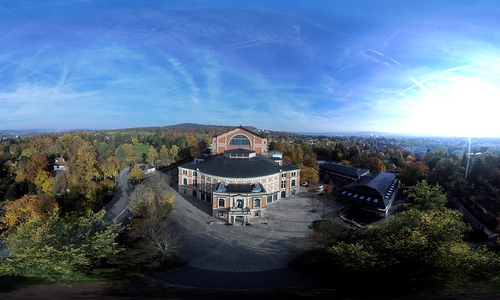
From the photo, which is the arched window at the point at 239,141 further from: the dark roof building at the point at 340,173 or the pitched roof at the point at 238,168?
the dark roof building at the point at 340,173

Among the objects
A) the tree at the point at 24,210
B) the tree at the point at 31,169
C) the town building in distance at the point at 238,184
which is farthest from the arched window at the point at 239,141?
the tree at the point at 31,169

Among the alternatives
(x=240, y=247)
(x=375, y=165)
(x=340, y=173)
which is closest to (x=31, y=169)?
(x=240, y=247)

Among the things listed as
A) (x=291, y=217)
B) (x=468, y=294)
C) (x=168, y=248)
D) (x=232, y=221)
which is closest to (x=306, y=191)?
(x=291, y=217)

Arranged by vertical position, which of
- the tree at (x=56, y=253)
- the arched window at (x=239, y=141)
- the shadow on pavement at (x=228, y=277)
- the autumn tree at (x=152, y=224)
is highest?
the arched window at (x=239, y=141)

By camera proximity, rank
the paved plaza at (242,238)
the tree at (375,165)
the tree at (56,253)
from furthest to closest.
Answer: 1. the tree at (375,165)
2. the paved plaza at (242,238)
3. the tree at (56,253)

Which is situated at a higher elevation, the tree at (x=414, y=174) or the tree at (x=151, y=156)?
the tree at (x=151, y=156)

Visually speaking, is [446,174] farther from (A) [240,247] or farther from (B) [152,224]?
(B) [152,224]

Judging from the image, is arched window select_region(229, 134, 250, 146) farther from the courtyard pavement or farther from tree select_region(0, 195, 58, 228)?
tree select_region(0, 195, 58, 228)
